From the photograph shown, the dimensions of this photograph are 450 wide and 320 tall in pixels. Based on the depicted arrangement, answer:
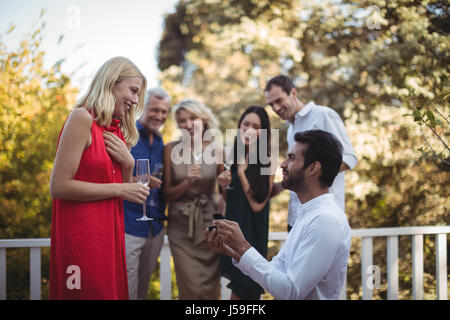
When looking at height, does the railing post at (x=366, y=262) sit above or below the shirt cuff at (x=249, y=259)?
below

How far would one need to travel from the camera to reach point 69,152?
5.00 ft

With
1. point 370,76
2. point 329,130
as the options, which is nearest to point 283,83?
point 329,130

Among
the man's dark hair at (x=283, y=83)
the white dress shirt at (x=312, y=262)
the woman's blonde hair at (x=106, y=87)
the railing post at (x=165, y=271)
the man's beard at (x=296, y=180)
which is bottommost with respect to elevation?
the railing post at (x=165, y=271)

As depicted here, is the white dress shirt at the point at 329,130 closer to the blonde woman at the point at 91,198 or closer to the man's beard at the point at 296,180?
the man's beard at the point at 296,180

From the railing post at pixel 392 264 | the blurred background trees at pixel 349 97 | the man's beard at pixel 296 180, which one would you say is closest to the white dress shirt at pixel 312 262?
the man's beard at pixel 296 180

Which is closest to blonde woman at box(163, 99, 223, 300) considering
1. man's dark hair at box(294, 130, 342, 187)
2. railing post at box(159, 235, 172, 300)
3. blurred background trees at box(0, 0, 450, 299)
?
railing post at box(159, 235, 172, 300)

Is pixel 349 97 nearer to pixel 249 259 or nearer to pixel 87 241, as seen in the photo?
pixel 249 259

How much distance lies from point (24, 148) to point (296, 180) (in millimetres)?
3266

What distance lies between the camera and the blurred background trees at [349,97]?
3686mm

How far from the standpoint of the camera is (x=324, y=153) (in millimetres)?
1708

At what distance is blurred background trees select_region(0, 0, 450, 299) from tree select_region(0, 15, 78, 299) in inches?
0.4

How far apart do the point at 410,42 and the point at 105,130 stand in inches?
147
